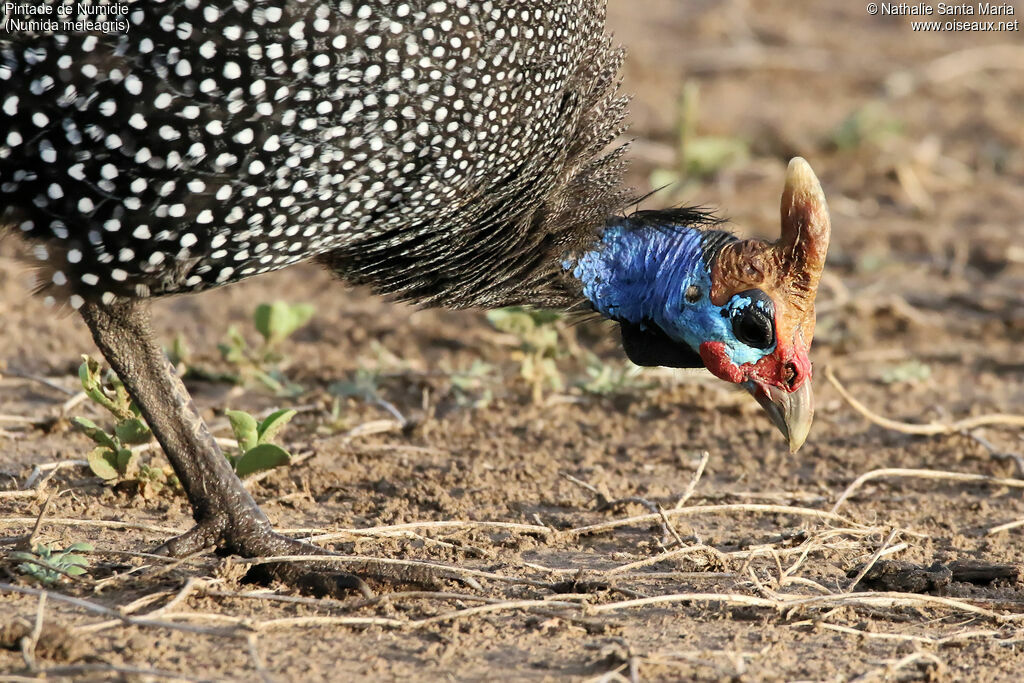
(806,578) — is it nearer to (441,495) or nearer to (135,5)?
(441,495)

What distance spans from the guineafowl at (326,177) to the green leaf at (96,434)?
368 millimetres

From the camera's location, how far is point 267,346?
530cm

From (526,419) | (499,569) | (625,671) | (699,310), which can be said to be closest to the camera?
(625,671)

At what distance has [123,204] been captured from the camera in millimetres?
3260

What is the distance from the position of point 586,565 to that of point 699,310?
87 cm

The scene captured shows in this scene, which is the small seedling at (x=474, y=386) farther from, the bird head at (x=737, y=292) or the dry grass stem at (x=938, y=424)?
the dry grass stem at (x=938, y=424)

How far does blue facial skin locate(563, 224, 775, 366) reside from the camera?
4027 millimetres

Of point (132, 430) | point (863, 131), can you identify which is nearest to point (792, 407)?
point (132, 430)

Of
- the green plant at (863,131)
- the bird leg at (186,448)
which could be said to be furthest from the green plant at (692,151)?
the bird leg at (186,448)

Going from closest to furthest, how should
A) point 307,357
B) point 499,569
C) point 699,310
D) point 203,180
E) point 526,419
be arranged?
point 203,180
point 499,569
point 699,310
point 526,419
point 307,357

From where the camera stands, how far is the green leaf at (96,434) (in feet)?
12.8

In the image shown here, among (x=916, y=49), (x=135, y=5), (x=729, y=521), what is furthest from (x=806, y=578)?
(x=916, y=49)

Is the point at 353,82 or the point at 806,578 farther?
the point at 806,578

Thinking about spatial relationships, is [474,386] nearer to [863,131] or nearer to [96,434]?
[96,434]
